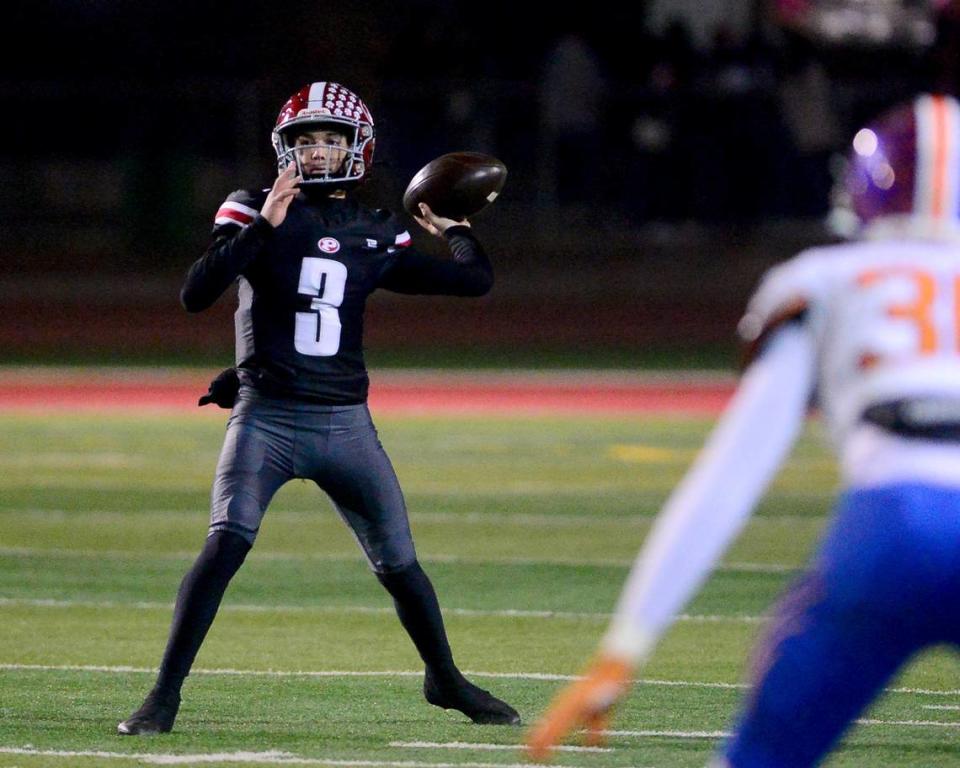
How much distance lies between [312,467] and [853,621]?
2.95 m

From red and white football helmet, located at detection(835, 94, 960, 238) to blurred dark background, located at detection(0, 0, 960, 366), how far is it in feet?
55.7

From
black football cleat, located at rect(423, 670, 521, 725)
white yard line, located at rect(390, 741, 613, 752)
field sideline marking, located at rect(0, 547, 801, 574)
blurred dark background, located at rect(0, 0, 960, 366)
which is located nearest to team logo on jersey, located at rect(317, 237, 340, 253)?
black football cleat, located at rect(423, 670, 521, 725)

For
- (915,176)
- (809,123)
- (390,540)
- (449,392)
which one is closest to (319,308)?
(390,540)

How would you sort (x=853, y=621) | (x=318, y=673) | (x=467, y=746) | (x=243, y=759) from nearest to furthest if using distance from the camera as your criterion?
1. (x=853, y=621)
2. (x=243, y=759)
3. (x=467, y=746)
4. (x=318, y=673)

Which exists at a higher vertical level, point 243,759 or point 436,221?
point 436,221

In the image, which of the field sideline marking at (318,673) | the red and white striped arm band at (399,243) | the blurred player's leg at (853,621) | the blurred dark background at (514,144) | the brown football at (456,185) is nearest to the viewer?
the blurred player's leg at (853,621)

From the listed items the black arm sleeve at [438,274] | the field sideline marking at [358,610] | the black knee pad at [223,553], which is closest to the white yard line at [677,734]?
the black knee pad at [223,553]

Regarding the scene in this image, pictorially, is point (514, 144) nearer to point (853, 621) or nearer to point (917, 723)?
point (917, 723)

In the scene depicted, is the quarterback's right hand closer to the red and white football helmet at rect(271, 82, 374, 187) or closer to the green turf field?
the red and white football helmet at rect(271, 82, 374, 187)

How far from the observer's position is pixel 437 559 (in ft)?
31.9

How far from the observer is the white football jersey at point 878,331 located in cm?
320

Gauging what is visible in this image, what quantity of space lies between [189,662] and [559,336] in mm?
15562

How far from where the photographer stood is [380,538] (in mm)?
5969

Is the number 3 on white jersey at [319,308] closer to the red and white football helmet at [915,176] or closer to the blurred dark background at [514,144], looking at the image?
the red and white football helmet at [915,176]
